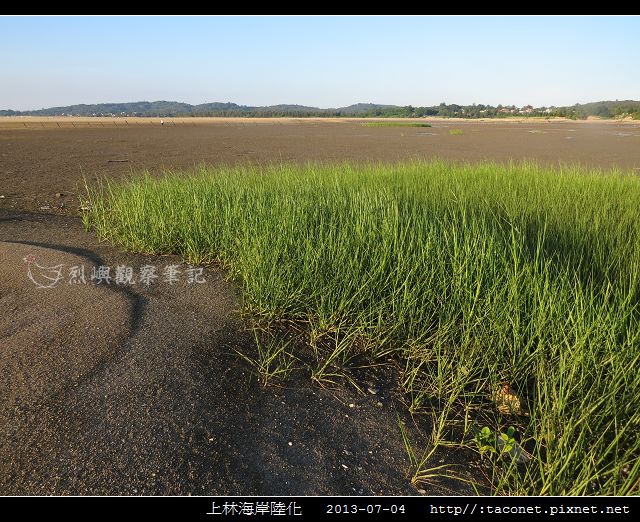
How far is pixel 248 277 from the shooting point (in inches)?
113

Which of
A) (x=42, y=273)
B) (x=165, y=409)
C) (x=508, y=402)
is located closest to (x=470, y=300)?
(x=508, y=402)

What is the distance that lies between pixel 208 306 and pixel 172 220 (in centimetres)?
132

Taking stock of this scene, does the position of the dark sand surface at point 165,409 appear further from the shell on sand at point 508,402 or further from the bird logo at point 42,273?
the shell on sand at point 508,402

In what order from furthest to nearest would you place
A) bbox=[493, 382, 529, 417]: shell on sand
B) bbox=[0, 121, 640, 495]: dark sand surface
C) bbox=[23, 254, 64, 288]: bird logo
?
bbox=[23, 254, 64, 288]: bird logo
bbox=[493, 382, 529, 417]: shell on sand
bbox=[0, 121, 640, 495]: dark sand surface

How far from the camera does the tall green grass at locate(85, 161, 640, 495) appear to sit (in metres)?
1.63

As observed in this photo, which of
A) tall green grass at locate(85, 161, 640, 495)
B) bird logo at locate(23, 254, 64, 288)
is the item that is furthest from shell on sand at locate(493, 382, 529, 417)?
bird logo at locate(23, 254, 64, 288)

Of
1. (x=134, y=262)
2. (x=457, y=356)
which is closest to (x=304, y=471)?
(x=457, y=356)

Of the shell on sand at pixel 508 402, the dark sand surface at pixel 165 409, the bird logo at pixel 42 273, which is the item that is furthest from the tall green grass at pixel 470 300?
the bird logo at pixel 42 273

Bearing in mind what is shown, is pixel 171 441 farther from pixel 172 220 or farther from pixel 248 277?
pixel 172 220

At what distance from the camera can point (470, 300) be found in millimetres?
2338

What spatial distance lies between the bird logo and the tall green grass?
2.45 ft

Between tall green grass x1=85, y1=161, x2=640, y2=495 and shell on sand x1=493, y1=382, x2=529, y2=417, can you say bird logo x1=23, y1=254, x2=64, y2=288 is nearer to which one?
tall green grass x1=85, y1=161, x2=640, y2=495

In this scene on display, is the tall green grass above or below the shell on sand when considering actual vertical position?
above

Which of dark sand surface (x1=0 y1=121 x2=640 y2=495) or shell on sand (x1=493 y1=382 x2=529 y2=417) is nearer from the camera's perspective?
dark sand surface (x1=0 y1=121 x2=640 y2=495)
